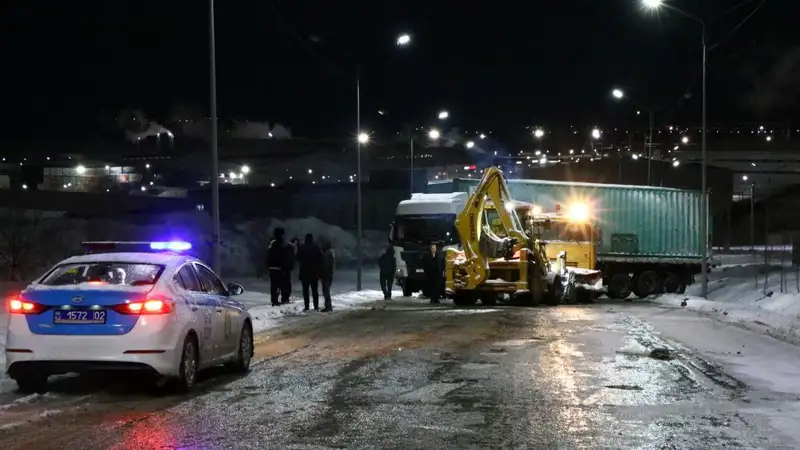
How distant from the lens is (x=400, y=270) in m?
30.5

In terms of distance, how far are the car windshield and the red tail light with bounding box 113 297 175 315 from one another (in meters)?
0.42

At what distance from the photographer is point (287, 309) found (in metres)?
22.7

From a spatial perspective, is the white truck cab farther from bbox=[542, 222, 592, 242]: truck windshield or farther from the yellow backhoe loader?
bbox=[542, 222, 592, 242]: truck windshield

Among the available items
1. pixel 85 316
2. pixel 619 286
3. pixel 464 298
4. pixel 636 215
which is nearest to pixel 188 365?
pixel 85 316

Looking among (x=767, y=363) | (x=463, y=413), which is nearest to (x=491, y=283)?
(x=767, y=363)

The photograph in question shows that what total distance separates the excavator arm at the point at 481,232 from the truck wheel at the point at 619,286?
885cm

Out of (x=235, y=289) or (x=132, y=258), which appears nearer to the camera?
(x=132, y=258)

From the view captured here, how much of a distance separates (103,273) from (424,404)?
4.17 meters

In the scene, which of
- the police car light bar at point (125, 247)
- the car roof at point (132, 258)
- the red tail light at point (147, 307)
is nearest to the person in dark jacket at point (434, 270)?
the police car light bar at point (125, 247)

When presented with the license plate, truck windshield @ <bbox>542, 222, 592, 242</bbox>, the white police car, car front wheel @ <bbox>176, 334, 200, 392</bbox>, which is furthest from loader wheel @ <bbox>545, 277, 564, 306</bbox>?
the license plate

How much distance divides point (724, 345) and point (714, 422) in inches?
297

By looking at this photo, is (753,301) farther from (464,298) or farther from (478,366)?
(478,366)

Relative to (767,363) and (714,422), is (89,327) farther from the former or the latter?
(767,363)

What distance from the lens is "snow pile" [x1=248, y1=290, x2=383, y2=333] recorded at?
19.5 metres
